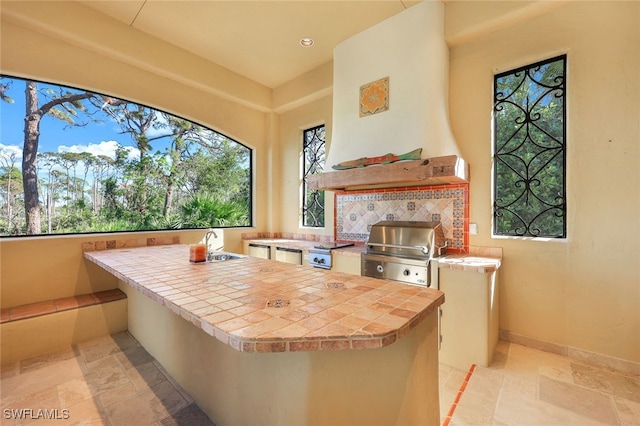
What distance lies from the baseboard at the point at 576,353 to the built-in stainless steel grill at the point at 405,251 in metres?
0.96

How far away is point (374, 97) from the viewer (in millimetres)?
2918

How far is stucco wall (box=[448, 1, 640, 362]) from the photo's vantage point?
2.03 m

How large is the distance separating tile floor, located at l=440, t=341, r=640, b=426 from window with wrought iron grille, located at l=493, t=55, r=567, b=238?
106 centimetres

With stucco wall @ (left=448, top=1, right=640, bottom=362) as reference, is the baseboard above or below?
below

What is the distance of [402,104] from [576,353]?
8.60 feet

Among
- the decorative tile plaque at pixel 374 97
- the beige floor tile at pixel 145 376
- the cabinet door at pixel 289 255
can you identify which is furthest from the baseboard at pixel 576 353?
the beige floor tile at pixel 145 376

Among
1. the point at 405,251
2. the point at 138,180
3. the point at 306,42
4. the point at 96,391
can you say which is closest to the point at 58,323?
the point at 96,391

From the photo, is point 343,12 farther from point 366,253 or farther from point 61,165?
point 61,165

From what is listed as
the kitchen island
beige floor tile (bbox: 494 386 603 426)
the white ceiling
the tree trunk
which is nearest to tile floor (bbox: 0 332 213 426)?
the kitchen island

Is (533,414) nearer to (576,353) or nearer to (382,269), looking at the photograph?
(576,353)

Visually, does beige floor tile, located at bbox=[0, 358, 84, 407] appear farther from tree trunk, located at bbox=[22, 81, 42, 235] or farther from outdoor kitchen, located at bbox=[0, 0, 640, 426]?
tree trunk, located at bbox=[22, 81, 42, 235]

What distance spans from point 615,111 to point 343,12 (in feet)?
8.21

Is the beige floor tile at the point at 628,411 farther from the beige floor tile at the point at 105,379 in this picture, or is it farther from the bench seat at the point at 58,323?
the bench seat at the point at 58,323

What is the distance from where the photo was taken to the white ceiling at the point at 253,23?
8.77 feet
